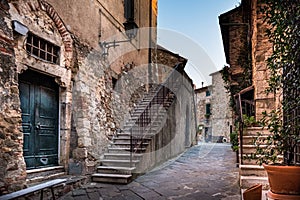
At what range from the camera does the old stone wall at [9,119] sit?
3363mm

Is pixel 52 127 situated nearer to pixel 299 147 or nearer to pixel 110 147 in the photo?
pixel 110 147

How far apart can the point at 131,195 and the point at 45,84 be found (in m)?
2.47

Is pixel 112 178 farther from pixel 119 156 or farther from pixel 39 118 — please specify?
pixel 39 118

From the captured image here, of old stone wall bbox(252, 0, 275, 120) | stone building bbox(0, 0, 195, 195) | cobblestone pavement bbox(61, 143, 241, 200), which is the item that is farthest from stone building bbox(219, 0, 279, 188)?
stone building bbox(0, 0, 195, 195)

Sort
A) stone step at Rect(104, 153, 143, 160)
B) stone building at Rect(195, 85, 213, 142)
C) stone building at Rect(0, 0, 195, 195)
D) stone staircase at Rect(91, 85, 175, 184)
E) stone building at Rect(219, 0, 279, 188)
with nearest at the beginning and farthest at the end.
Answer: stone building at Rect(0, 0, 195, 195)
stone staircase at Rect(91, 85, 175, 184)
stone step at Rect(104, 153, 143, 160)
stone building at Rect(219, 0, 279, 188)
stone building at Rect(195, 85, 213, 142)

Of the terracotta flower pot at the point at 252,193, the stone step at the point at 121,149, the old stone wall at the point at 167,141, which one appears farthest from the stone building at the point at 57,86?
the terracotta flower pot at the point at 252,193

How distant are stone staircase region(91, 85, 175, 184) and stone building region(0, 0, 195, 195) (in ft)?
0.76

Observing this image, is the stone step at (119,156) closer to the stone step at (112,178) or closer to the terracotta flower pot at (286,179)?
the stone step at (112,178)

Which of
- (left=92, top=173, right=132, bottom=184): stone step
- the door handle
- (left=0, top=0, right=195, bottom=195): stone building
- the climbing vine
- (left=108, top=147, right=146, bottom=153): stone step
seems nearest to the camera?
the climbing vine

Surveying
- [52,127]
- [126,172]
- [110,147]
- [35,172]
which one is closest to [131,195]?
[126,172]

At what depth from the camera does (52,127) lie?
4797mm

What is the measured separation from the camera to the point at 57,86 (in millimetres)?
4992

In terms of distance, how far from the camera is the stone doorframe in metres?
3.89

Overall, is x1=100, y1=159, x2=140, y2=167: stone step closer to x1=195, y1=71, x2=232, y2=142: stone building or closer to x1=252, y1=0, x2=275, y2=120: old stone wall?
x1=252, y1=0, x2=275, y2=120: old stone wall
